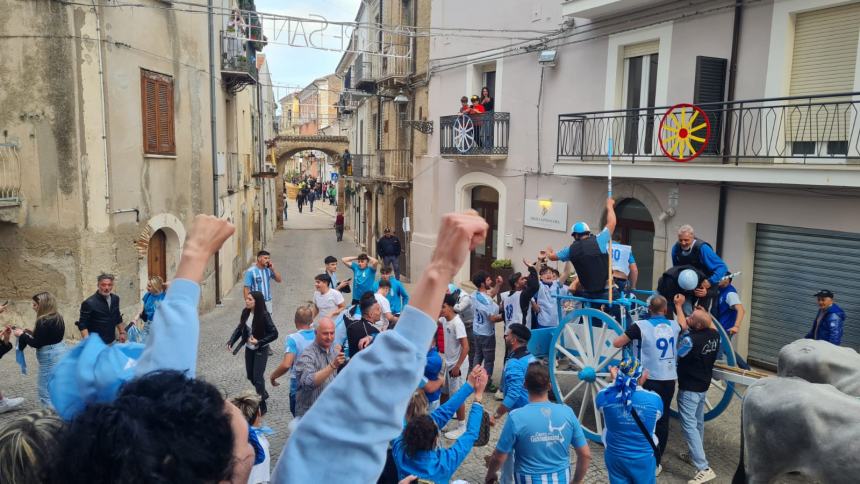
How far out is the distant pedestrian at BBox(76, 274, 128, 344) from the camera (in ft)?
27.6

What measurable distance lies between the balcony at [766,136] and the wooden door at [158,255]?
32.7 feet

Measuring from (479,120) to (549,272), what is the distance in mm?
8010

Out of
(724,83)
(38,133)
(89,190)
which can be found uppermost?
(724,83)

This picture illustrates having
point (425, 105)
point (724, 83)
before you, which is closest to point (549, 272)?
point (724, 83)

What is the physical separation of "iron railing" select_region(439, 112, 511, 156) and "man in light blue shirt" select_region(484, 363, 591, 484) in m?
12.2

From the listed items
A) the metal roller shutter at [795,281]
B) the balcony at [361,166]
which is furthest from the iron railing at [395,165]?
the metal roller shutter at [795,281]

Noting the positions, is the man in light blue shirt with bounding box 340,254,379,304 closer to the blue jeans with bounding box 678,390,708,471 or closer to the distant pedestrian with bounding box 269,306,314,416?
the distant pedestrian with bounding box 269,306,314,416

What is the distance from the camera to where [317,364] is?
20.2ft

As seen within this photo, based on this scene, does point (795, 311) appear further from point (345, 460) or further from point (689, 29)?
point (345, 460)

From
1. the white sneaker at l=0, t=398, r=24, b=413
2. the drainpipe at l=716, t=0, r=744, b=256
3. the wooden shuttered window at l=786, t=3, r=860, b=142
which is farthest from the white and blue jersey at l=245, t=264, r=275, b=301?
the wooden shuttered window at l=786, t=3, r=860, b=142

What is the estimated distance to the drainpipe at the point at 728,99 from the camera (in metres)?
10.3

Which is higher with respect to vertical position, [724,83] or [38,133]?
[724,83]

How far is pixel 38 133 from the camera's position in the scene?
1171 cm

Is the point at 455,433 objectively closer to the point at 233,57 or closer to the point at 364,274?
the point at 364,274
